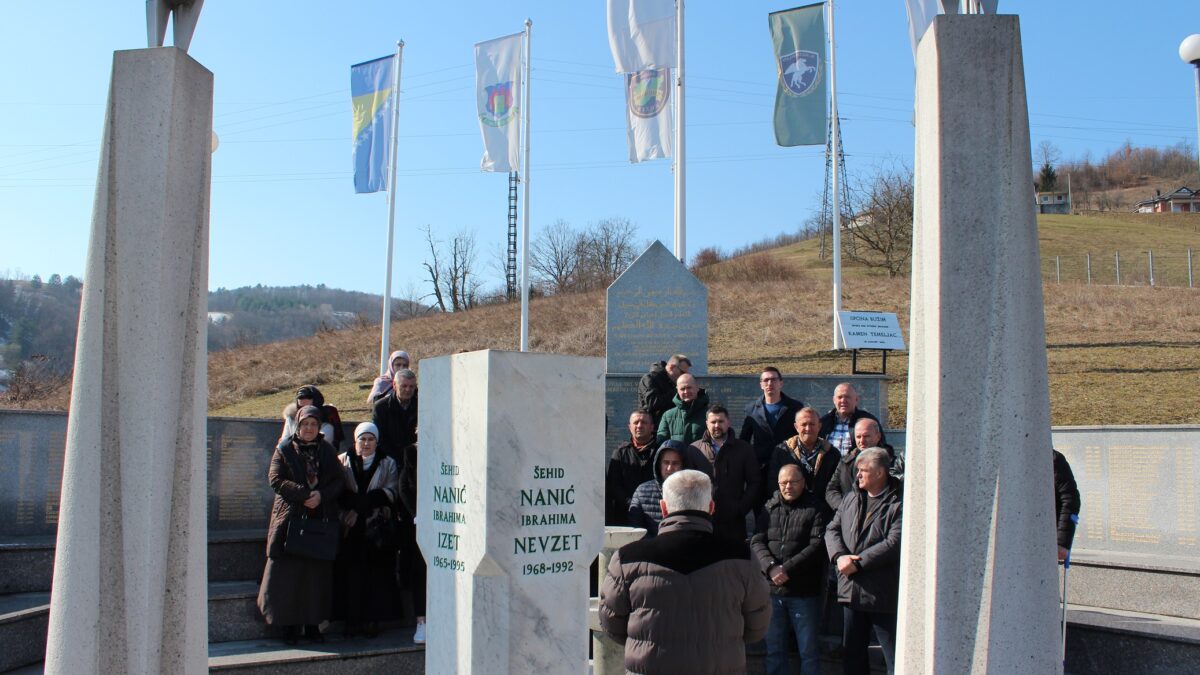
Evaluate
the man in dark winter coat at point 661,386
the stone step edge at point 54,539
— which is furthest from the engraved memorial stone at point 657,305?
the stone step edge at point 54,539

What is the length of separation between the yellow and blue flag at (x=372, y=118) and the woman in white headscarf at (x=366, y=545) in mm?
13704

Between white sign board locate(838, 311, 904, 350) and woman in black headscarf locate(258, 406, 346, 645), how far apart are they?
31.2ft

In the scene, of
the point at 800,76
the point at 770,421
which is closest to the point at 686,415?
the point at 770,421

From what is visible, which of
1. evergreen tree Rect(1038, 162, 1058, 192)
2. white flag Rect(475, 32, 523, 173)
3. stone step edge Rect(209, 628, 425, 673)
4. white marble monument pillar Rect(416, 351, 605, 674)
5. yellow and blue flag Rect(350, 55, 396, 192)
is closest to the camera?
white marble monument pillar Rect(416, 351, 605, 674)

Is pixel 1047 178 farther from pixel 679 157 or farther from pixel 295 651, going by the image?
pixel 295 651

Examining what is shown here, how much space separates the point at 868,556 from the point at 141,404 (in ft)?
13.8

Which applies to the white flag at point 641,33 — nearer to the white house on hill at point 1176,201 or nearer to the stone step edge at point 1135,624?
the stone step edge at point 1135,624

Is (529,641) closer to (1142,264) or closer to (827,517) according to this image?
(827,517)

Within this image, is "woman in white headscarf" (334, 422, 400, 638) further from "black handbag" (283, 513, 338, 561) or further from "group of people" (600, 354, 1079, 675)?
"group of people" (600, 354, 1079, 675)

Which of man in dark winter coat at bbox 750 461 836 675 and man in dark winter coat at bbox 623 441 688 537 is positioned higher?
man in dark winter coat at bbox 623 441 688 537

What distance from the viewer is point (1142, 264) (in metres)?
41.1

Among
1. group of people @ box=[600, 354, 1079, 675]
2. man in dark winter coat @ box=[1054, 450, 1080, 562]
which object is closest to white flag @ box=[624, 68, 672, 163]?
group of people @ box=[600, 354, 1079, 675]

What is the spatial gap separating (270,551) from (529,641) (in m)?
3.33

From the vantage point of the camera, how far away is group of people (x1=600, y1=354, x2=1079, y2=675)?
436 cm
